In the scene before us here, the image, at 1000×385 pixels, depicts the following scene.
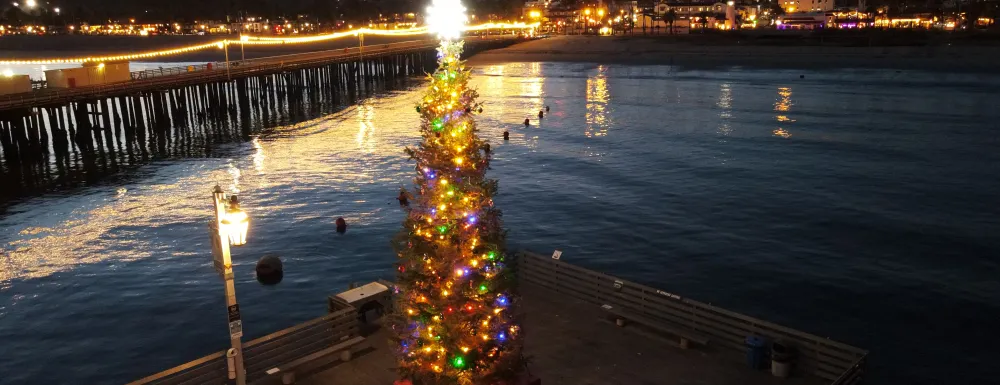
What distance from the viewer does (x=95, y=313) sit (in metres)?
26.0

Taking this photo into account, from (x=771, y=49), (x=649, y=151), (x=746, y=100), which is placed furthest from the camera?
(x=771, y=49)

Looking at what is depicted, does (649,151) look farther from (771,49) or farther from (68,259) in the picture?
(771,49)

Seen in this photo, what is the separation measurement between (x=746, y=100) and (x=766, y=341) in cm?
7184

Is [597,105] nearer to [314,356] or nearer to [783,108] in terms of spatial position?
[783,108]

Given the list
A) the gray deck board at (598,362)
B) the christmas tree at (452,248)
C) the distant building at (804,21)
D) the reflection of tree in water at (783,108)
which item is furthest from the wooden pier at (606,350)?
the distant building at (804,21)

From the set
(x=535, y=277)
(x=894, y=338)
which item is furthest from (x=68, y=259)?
(x=894, y=338)

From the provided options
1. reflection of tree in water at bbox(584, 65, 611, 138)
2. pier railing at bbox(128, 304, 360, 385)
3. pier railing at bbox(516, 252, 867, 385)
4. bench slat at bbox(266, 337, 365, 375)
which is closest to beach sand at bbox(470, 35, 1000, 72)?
reflection of tree in water at bbox(584, 65, 611, 138)

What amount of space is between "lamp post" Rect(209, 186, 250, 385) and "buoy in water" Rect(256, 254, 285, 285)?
15728 millimetres

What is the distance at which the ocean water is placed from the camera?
23.8 metres

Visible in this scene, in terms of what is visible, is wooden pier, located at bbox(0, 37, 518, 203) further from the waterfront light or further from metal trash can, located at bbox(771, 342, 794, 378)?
metal trash can, located at bbox(771, 342, 794, 378)

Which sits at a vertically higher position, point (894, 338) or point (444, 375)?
point (444, 375)

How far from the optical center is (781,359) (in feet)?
51.0

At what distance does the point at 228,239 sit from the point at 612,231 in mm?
23925

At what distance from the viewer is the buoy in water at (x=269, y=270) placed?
1148 inches
